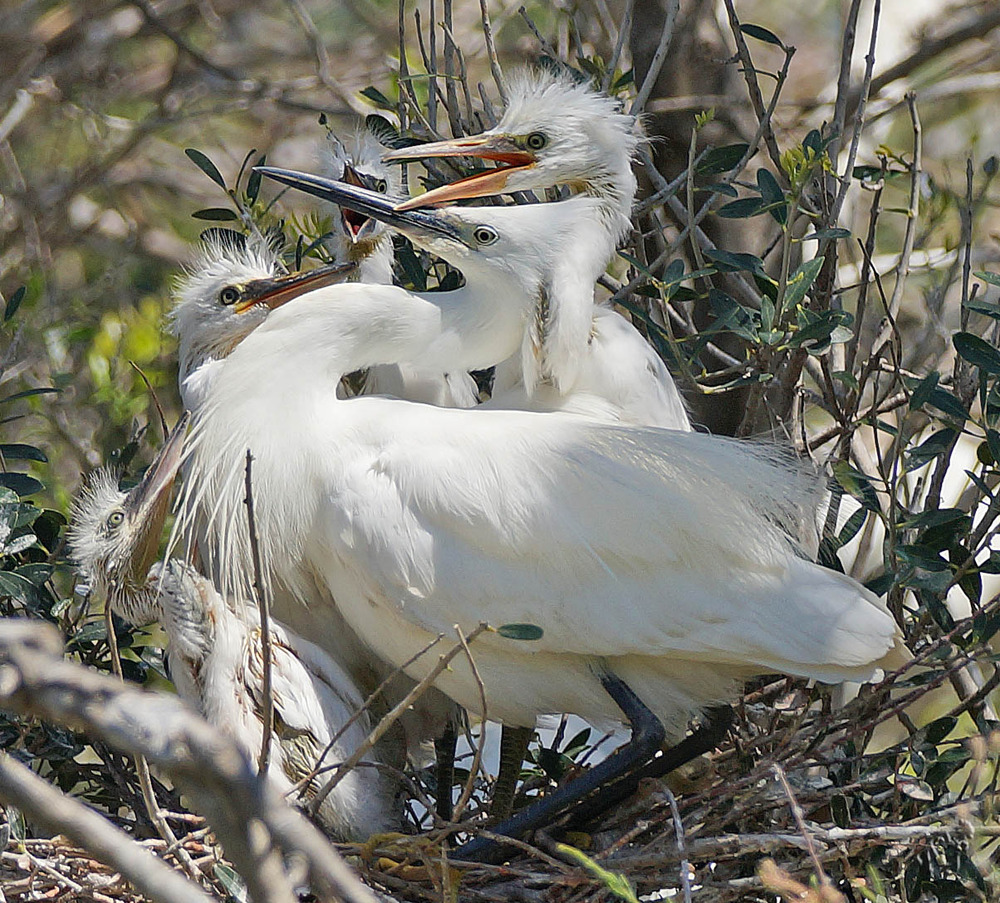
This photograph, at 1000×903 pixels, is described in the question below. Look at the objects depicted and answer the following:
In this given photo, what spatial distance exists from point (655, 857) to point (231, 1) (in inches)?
152

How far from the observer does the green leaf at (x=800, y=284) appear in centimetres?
186

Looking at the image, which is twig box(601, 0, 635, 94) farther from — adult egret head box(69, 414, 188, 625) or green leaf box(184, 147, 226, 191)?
adult egret head box(69, 414, 188, 625)

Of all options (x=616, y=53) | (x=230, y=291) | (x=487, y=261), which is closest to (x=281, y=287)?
(x=230, y=291)

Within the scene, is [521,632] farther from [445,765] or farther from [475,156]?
[475,156]

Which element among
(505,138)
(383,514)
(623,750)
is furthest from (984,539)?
(505,138)

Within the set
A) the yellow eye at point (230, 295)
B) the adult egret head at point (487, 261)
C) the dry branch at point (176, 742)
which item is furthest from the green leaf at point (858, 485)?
the dry branch at point (176, 742)

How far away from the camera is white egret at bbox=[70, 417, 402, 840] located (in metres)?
1.87

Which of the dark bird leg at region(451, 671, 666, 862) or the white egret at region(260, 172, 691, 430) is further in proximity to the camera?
the white egret at region(260, 172, 691, 430)

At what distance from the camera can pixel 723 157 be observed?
2.15 metres

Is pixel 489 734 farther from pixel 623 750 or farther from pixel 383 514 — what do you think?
pixel 383 514

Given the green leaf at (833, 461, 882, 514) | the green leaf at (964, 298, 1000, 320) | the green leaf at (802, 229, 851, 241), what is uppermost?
the green leaf at (802, 229, 851, 241)

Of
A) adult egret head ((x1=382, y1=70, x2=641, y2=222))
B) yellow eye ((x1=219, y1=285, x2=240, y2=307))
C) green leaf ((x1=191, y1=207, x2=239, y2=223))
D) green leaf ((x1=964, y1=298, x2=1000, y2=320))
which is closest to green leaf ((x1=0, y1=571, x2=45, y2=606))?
yellow eye ((x1=219, y1=285, x2=240, y2=307))

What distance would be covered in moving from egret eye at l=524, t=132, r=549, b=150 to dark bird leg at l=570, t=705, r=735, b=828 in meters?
1.00

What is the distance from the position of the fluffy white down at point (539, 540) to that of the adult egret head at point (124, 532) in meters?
0.15
